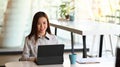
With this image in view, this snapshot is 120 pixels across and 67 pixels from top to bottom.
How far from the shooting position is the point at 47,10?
19.2 ft

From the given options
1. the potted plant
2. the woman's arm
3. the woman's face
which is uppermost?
the potted plant

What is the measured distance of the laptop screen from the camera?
2018 millimetres

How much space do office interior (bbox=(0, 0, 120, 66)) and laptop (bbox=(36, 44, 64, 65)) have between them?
5.73 feet

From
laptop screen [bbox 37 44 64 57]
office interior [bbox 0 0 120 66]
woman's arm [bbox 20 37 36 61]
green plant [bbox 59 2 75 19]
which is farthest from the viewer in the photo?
green plant [bbox 59 2 75 19]

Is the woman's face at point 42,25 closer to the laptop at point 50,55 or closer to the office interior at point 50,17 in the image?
the laptop at point 50,55

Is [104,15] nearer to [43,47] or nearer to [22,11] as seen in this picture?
[22,11]

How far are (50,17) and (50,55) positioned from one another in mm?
3787

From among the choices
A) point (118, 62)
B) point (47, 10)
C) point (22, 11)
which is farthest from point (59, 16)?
point (118, 62)

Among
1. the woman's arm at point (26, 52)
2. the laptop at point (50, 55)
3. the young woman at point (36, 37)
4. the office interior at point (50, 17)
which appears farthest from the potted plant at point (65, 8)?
the laptop at point (50, 55)

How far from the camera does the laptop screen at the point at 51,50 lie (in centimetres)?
202

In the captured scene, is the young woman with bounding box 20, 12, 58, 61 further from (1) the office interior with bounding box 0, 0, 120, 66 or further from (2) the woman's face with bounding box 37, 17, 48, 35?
(1) the office interior with bounding box 0, 0, 120, 66

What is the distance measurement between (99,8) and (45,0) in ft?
4.70

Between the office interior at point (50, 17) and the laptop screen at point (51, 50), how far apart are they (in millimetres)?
1772

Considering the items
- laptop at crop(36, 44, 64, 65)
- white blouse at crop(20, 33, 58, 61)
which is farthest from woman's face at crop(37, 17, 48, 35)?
laptop at crop(36, 44, 64, 65)
